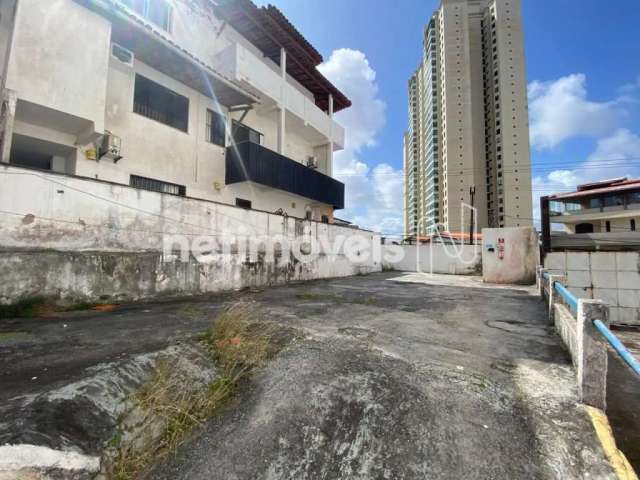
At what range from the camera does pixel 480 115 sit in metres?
63.2

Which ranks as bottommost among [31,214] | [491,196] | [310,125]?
[31,214]

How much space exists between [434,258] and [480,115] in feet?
195

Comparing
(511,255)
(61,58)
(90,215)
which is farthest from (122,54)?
(511,255)

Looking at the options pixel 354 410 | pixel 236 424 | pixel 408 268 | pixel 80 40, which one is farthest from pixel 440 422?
pixel 408 268

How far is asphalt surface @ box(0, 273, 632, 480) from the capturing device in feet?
6.51

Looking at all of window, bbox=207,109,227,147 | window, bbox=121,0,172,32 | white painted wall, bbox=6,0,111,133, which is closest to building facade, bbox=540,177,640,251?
window, bbox=207,109,227,147

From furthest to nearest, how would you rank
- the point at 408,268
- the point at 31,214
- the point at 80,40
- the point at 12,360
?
the point at 408,268 < the point at 80,40 < the point at 31,214 < the point at 12,360

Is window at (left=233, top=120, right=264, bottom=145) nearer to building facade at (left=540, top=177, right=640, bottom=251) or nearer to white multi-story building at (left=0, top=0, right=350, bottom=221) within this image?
white multi-story building at (left=0, top=0, right=350, bottom=221)

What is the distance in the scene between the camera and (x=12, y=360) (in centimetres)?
283

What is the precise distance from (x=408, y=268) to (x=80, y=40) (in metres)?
19.4

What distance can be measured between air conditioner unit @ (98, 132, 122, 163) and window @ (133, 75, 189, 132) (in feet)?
5.00

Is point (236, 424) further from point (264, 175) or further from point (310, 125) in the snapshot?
point (310, 125)

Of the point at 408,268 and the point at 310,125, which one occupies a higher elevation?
the point at 310,125

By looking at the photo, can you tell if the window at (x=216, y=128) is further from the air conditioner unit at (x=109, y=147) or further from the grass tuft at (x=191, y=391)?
the grass tuft at (x=191, y=391)
